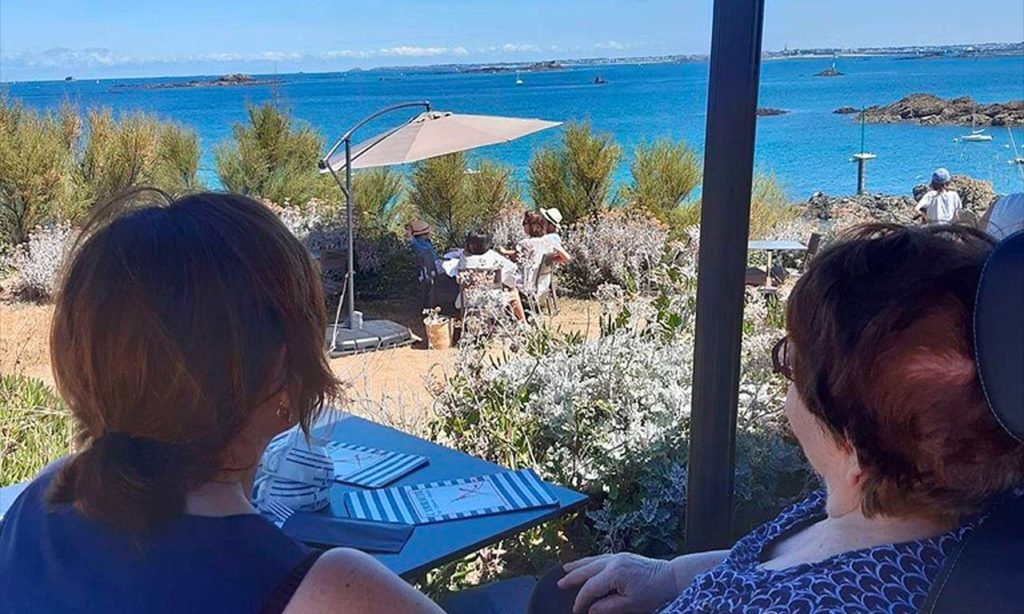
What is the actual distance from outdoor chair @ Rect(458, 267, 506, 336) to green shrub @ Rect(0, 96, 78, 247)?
4.26 meters

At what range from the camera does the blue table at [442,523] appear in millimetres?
1401

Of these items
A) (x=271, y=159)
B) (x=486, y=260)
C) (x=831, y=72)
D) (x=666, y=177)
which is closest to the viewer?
(x=486, y=260)

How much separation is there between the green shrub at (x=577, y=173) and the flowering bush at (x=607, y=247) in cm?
106

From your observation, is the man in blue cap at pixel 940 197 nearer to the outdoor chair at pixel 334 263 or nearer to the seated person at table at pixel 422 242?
the seated person at table at pixel 422 242

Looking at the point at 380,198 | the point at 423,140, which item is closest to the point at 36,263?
the point at 423,140

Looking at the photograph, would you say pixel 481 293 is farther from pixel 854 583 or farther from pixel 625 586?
pixel 854 583

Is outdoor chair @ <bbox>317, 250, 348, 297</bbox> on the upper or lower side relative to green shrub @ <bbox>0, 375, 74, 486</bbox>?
lower

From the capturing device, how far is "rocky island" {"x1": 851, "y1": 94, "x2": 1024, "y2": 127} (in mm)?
11641

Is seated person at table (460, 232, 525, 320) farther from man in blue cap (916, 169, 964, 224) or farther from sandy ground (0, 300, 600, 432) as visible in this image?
man in blue cap (916, 169, 964, 224)

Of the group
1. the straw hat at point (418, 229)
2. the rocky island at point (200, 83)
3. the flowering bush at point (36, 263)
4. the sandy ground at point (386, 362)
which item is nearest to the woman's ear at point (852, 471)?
the sandy ground at point (386, 362)

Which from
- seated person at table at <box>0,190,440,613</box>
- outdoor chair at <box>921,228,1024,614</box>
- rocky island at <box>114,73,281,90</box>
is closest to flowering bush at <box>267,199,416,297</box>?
seated person at table at <box>0,190,440,613</box>

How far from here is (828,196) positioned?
10.9 m

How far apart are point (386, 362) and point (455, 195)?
4.12 metres

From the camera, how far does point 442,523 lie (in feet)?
4.94
